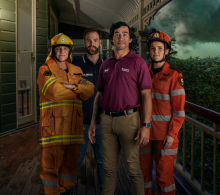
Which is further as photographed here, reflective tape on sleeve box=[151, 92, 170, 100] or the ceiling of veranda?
the ceiling of veranda

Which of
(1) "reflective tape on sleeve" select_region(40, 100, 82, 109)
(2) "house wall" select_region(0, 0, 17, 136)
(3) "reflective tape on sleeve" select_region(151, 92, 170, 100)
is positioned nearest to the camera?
(3) "reflective tape on sleeve" select_region(151, 92, 170, 100)

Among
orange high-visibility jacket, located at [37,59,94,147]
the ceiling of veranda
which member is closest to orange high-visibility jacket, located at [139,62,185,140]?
orange high-visibility jacket, located at [37,59,94,147]

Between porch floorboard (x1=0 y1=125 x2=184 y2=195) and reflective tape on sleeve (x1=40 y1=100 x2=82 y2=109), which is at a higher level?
reflective tape on sleeve (x1=40 y1=100 x2=82 y2=109)

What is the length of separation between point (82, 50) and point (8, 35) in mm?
4375

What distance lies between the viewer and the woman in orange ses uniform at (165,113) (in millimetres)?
1305

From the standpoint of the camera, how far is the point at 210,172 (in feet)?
10.1

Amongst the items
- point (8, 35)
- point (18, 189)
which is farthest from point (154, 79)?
point (8, 35)

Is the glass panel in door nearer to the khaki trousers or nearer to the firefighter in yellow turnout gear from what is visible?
the firefighter in yellow turnout gear

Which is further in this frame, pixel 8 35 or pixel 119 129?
pixel 8 35

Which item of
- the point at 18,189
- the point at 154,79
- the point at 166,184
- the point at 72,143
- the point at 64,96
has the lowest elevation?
the point at 18,189

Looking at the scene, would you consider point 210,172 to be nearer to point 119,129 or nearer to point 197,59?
point 197,59

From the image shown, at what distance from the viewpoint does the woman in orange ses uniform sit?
1.30m

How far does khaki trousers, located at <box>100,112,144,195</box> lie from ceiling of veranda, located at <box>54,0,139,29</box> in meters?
4.18

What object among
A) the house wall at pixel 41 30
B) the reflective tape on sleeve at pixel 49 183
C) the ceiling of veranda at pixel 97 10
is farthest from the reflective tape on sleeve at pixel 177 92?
the ceiling of veranda at pixel 97 10
